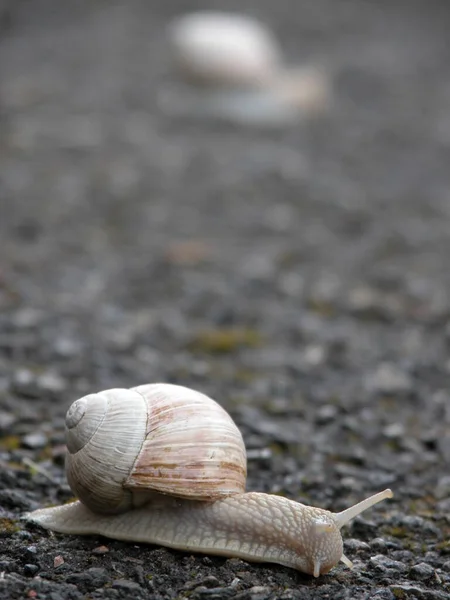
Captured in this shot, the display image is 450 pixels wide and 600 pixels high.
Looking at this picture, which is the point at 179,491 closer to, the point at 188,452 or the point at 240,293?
the point at 188,452

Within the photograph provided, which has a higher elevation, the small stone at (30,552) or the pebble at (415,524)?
the pebble at (415,524)

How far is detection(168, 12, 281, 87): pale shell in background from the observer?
383 inches

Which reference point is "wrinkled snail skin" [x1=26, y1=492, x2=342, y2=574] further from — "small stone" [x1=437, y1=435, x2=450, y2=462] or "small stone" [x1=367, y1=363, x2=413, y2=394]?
"small stone" [x1=367, y1=363, x2=413, y2=394]

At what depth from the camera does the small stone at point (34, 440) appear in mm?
3865

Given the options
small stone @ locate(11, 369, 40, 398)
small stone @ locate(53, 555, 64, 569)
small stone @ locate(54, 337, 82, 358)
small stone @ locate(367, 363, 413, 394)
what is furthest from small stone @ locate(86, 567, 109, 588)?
small stone @ locate(367, 363, 413, 394)

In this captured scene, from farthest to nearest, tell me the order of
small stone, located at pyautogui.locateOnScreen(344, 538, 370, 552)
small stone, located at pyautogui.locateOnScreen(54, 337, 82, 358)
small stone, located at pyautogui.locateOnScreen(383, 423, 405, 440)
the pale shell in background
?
the pale shell in background
small stone, located at pyautogui.locateOnScreen(54, 337, 82, 358)
small stone, located at pyautogui.locateOnScreen(383, 423, 405, 440)
small stone, located at pyautogui.locateOnScreen(344, 538, 370, 552)

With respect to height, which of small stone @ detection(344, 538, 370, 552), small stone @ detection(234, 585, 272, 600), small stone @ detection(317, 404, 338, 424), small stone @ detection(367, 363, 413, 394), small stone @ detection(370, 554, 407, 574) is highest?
small stone @ detection(367, 363, 413, 394)

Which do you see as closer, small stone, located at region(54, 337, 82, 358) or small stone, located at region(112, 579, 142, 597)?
small stone, located at region(112, 579, 142, 597)

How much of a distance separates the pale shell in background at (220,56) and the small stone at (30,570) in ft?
24.9

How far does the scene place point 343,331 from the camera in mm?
5457

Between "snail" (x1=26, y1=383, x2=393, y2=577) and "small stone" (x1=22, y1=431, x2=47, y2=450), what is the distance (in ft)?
2.69

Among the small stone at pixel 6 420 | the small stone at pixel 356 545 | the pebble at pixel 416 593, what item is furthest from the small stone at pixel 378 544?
the small stone at pixel 6 420

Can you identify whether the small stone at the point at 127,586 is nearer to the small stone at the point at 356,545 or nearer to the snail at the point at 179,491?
the snail at the point at 179,491

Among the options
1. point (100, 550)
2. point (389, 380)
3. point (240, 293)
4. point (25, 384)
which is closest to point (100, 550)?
point (100, 550)
